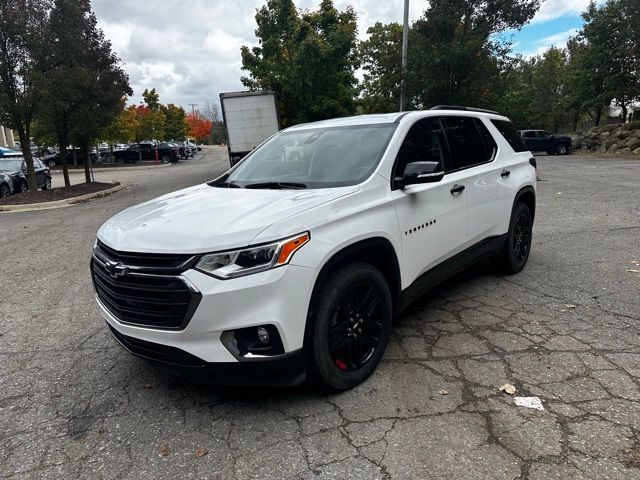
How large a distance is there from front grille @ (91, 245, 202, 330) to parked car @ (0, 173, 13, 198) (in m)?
16.4

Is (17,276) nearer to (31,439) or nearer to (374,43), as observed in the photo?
(31,439)

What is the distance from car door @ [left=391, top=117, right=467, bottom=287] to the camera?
3.48 metres

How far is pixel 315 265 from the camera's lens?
106 inches

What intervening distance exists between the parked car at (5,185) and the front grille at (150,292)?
53.7ft

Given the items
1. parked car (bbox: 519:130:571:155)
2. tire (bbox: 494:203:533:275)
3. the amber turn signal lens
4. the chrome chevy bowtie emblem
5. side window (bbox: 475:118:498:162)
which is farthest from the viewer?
parked car (bbox: 519:130:571:155)

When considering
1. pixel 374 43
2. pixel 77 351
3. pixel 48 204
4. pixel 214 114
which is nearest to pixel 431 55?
pixel 48 204

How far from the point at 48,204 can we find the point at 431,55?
1336 cm

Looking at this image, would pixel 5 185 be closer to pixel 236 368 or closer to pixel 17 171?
pixel 17 171

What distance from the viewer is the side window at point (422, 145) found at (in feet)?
11.9

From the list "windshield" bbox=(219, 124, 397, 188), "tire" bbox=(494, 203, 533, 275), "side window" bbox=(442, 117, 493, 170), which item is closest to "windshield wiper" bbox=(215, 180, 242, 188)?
"windshield" bbox=(219, 124, 397, 188)

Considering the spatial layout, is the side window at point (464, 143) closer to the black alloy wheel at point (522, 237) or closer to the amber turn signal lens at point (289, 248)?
the black alloy wheel at point (522, 237)

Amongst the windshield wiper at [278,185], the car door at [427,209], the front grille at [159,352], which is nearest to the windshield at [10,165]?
the windshield wiper at [278,185]

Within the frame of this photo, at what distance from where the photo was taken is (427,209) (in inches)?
145

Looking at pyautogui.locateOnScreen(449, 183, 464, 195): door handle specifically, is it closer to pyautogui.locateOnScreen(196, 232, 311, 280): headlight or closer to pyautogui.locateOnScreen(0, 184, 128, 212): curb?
pyautogui.locateOnScreen(196, 232, 311, 280): headlight
